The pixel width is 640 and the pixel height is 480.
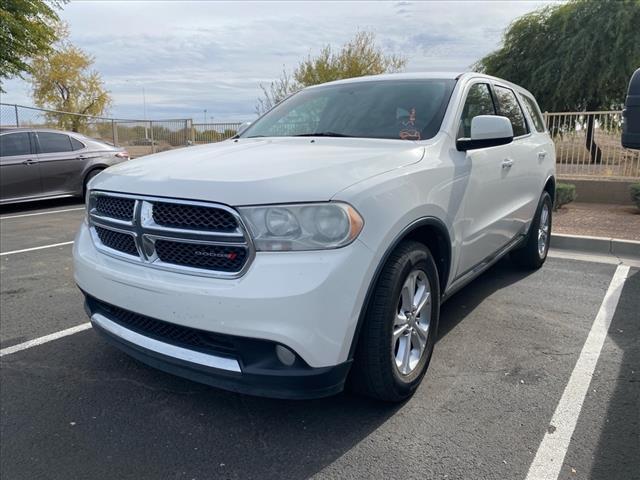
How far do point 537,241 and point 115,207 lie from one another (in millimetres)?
4076

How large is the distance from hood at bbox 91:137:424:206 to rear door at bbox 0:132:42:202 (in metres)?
7.72

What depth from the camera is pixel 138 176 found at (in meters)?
2.78

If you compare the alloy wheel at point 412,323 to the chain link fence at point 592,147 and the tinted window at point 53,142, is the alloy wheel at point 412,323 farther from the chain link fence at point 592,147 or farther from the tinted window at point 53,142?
the tinted window at point 53,142

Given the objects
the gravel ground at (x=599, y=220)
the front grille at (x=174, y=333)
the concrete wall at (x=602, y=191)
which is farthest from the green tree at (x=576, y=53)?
the front grille at (x=174, y=333)

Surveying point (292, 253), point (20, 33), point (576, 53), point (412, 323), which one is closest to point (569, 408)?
point (412, 323)

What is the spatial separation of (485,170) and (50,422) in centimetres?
307

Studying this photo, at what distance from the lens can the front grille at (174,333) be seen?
2.43 metres

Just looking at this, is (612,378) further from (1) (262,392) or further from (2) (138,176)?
(2) (138,176)

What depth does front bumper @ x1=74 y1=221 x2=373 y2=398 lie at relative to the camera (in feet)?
7.31

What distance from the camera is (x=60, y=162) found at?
33.7 feet

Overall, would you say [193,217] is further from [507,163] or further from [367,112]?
[507,163]

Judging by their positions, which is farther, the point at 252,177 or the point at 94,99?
the point at 94,99

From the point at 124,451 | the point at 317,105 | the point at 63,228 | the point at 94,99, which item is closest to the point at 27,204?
the point at 63,228

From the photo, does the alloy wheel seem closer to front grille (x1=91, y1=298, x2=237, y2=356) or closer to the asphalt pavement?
the asphalt pavement
